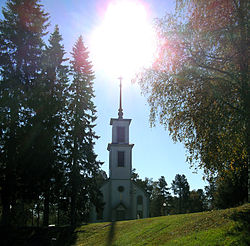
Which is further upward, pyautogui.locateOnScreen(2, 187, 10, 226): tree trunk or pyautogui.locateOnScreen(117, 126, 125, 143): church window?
pyautogui.locateOnScreen(117, 126, 125, 143): church window

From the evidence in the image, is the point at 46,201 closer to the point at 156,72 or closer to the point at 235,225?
the point at 156,72

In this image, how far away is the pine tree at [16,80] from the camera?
19.5 m

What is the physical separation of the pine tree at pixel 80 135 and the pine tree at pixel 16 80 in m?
4.93

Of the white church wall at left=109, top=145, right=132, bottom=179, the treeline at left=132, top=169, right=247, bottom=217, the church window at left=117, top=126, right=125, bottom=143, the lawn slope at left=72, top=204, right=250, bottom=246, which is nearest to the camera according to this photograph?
the lawn slope at left=72, top=204, right=250, bottom=246

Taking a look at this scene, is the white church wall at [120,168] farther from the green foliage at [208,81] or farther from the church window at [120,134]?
the green foliage at [208,81]

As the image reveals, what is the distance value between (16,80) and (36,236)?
1077 cm

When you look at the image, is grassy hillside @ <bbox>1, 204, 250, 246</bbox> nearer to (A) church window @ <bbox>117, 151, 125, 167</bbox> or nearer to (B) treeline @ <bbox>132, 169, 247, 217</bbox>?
(A) church window @ <bbox>117, 151, 125, 167</bbox>

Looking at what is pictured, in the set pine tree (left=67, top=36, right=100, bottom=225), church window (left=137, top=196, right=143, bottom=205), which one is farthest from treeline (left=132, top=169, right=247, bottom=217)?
pine tree (left=67, top=36, right=100, bottom=225)

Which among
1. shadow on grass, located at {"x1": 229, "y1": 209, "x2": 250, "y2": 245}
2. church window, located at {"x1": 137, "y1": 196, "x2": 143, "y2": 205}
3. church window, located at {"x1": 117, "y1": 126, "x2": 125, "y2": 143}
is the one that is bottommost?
shadow on grass, located at {"x1": 229, "y1": 209, "x2": 250, "y2": 245}

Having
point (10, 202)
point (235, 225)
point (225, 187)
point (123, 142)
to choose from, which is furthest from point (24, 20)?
point (225, 187)

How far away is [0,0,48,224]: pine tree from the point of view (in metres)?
19.5

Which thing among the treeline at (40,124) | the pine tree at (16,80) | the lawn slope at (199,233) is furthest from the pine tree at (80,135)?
the lawn slope at (199,233)

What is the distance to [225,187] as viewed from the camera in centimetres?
3316

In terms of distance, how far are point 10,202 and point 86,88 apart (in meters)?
12.1
